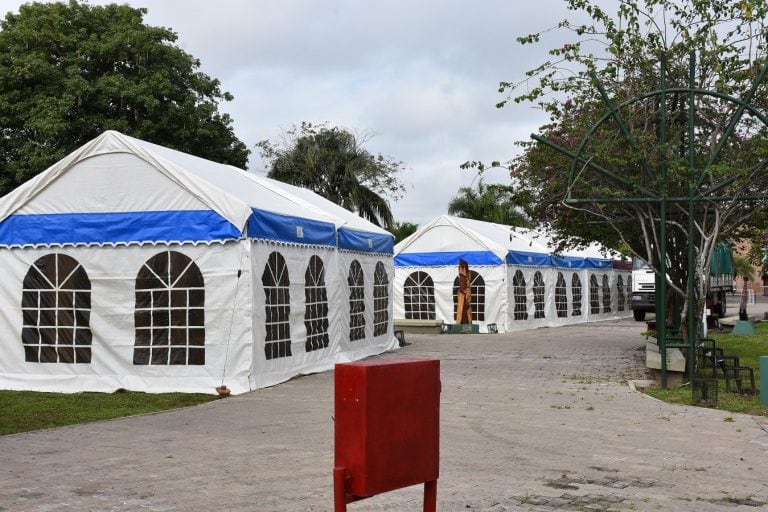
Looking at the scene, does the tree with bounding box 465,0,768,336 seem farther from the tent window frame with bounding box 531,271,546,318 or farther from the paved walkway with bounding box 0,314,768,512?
the tent window frame with bounding box 531,271,546,318

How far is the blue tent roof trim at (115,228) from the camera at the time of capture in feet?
44.6

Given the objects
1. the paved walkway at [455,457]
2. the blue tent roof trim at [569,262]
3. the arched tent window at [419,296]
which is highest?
the blue tent roof trim at [569,262]

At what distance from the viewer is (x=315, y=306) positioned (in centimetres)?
1644

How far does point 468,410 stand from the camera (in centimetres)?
1129

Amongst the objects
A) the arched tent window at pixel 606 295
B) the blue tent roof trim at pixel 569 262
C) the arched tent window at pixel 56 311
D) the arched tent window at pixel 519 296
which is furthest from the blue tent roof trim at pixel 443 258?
the arched tent window at pixel 56 311

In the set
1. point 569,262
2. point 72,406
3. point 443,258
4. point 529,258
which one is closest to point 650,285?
point 569,262

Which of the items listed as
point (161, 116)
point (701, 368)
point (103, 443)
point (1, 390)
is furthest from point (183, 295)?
point (161, 116)

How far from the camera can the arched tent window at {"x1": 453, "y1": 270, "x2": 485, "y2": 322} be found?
95.3 feet

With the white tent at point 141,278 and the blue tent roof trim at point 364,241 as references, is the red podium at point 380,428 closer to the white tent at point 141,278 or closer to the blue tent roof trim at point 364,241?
the white tent at point 141,278

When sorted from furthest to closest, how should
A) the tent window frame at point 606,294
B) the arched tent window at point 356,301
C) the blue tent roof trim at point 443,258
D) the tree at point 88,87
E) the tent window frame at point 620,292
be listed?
the tent window frame at point 620,292 → the tent window frame at point 606,294 → the blue tent roof trim at point 443,258 → the tree at point 88,87 → the arched tent window at point 356,301

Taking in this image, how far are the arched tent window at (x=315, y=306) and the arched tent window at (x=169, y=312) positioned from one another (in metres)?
2.65

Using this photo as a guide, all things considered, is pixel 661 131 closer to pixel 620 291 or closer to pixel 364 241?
pixel 364 241

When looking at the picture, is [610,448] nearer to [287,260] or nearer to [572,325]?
[287,260]

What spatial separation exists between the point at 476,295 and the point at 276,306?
15359mm
